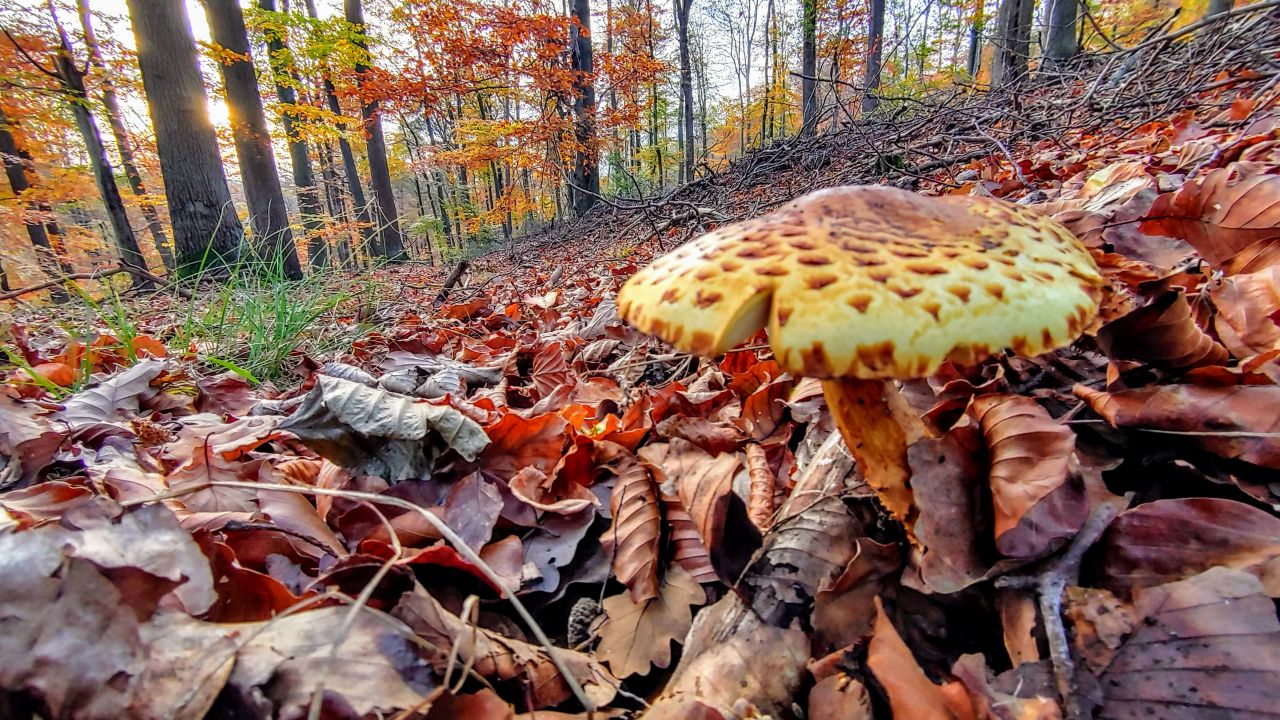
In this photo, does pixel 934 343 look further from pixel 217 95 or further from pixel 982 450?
pixel 217 95

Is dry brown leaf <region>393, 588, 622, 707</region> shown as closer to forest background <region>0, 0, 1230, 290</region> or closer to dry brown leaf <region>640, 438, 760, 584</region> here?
dry brown leaf <region>640, 438, 760, 584</region>

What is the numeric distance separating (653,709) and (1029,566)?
67cm

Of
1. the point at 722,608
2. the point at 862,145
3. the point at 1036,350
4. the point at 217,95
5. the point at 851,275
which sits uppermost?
the point at 217,95

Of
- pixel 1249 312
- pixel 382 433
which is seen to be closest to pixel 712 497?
pixel 382 433

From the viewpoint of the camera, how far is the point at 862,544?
1060 mm

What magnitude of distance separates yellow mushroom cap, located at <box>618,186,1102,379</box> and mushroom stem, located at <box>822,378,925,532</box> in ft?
0.96

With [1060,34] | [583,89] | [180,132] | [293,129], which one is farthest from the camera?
[293,129]

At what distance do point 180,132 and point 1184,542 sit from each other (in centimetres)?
901

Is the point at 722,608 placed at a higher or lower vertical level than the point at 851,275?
lower

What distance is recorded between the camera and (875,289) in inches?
29.8

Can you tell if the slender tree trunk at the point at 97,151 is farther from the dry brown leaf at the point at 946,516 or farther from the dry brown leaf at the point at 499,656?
the dry brown leaf at the point at 946,516

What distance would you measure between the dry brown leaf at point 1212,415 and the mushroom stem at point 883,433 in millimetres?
409

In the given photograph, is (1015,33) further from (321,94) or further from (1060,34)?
(321,94)

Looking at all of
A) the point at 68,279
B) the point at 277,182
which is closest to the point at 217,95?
the point at 277,182
